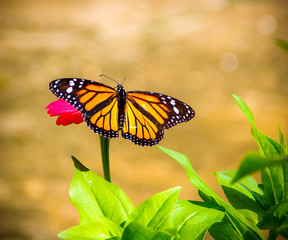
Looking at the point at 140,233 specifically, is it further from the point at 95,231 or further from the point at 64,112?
the point at 64,112

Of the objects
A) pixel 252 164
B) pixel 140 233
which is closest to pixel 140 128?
pixel 140 233

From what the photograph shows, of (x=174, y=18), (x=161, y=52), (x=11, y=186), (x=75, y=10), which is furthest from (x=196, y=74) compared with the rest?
(x=75, y=10)

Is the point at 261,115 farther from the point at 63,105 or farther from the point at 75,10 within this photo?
the point at 75,10

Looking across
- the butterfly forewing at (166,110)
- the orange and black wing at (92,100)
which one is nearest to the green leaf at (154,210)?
the orange and black wing at (92,100)

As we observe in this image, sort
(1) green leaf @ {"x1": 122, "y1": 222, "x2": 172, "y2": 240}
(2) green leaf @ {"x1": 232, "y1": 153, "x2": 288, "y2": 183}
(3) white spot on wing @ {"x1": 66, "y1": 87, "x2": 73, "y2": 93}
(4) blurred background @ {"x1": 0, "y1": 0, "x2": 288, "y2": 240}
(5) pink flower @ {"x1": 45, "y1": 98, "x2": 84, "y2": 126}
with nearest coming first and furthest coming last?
(2) green leaf @ {"x1": 232, "y1": 153, "x2": 288, "y2": 183} → (1) green leaf @ {"x1": 122, "y1": 222, "x2": 172, "y2": 240} → (5) pink flower @ {"x1": 45, "y1": 98, "x2": 84, "y2": 126} → (3) white spot on wing @ {"x1": 66, "y1": 87, "x2": 73, "y2": 93} → (4) blurred background @ {"x1": 0, "y1": 0, "x2": 288, "y2": 240}

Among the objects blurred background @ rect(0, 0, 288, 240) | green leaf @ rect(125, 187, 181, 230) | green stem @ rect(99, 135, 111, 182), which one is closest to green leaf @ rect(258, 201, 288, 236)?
green leaf @ rect(125, 187, 181, 230)

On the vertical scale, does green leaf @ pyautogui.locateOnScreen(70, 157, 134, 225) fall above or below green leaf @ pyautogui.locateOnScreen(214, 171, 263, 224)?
above

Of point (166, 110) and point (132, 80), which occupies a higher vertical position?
point (132, 80)

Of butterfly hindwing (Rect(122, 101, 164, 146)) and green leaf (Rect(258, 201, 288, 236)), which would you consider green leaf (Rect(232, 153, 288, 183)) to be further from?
butterfly hindwing (Rect(122, 101, 164, 146))
